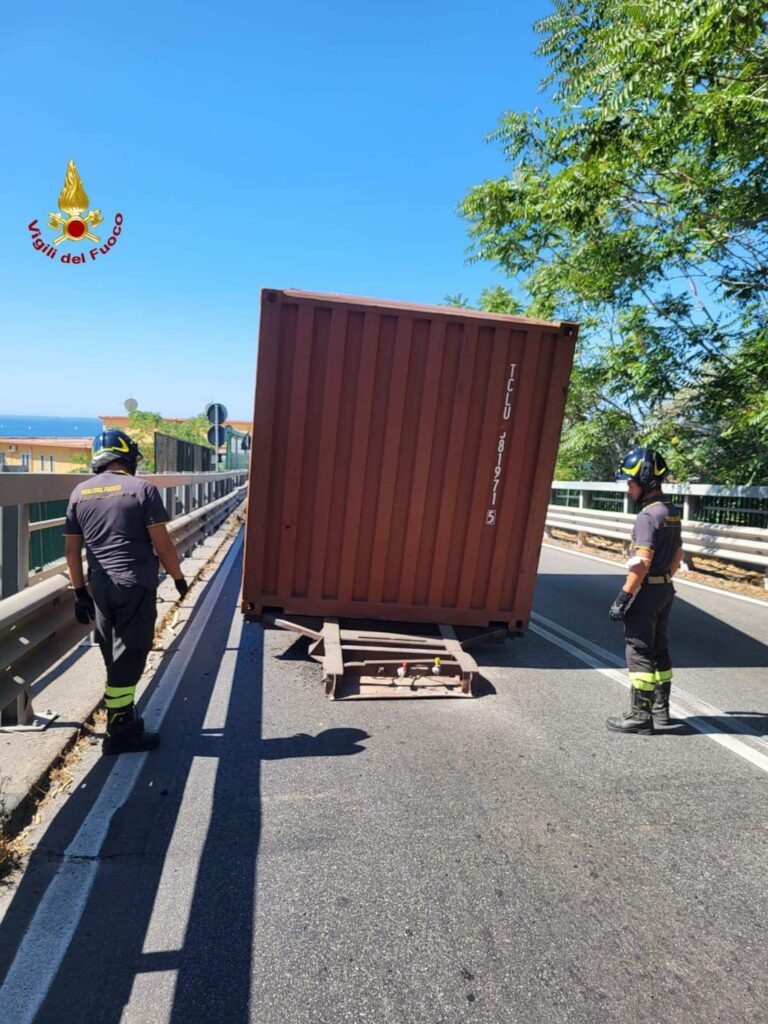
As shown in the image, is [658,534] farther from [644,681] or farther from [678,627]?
[678,627]

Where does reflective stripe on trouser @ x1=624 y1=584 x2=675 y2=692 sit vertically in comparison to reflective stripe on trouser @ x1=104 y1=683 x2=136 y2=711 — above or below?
above

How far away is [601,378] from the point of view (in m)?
12.8

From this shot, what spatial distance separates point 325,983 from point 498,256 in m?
13.9

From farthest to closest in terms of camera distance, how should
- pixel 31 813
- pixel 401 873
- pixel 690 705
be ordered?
pixel 690 705 < pixel 31 813 < pixel 401 873

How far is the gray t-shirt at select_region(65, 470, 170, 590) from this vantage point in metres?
3.82

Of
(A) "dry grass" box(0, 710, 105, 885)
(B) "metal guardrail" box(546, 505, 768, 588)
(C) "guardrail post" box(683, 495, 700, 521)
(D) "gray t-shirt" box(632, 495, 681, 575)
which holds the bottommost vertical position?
(A) "dry grass" box(0, 710, 105, 885)

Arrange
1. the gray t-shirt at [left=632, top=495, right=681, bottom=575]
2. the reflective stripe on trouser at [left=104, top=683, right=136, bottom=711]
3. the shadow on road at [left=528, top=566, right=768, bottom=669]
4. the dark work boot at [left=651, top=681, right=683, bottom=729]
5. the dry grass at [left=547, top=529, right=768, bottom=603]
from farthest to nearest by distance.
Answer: the dry grass at [left=547, top=529, right=768, bottom=603], the shadow on road at [left=528, top=566, right=768, bottom=669], the dark work boot at [left=651, top=681, right=683, bottom=729], the gray t-shirt at [left=632, top=495, right=681, bottom=575], the reflective stripe on trouser at [left=104, top=683, right=136, bottom=711]

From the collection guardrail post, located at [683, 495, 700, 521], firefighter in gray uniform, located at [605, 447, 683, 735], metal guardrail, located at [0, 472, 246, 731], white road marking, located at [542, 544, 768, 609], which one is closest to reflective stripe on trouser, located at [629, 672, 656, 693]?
firefighter in gray uniform, located at [605, 447, 683, 735]

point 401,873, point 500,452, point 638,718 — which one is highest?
point 500,452

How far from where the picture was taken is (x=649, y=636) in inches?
173

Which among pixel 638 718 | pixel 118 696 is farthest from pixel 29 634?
pixel 638 718

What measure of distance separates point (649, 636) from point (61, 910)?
3.61 m

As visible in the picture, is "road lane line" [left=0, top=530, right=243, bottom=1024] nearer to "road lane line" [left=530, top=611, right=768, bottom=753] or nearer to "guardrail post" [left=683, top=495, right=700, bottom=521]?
"road lane line" [left=530, top=611, right=768, bottom=753]

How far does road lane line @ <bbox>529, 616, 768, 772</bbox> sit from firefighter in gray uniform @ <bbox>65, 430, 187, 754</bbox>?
352 cm
